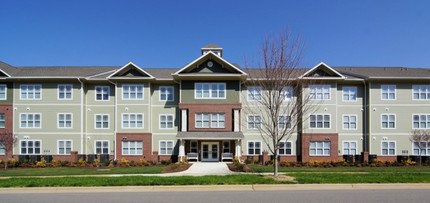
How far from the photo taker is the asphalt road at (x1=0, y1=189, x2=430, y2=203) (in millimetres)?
10594

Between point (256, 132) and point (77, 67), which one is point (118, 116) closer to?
point (77, 67)

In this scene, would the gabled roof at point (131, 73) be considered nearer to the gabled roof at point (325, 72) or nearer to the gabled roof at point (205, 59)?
the gabled roof at point (205, 59)

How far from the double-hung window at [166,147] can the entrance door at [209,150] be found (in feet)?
10.3

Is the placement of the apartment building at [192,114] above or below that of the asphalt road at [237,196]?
above

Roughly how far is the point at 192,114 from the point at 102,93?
29.8ft

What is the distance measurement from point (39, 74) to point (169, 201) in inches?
1094

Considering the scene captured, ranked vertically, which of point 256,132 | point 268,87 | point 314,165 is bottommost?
point 314,165

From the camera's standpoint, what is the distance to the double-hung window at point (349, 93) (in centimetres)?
3250

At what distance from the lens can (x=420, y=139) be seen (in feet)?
94.7

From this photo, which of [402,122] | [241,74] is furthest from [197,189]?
[402,122]

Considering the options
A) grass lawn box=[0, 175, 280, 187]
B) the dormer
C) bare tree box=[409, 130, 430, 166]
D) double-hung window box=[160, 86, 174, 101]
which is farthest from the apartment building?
grass lawn box=[0, 175, 280, 187]

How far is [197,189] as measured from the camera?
1318 centimetres

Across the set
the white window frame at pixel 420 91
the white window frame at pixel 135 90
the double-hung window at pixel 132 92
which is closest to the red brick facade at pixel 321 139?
the white window frame at pixel 420 91

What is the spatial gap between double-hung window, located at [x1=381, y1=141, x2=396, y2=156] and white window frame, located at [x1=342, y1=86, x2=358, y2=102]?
15.7 ft
